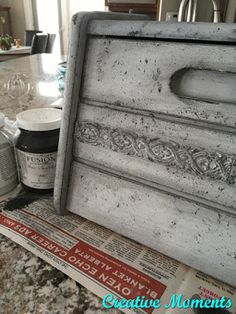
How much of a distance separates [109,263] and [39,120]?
0.80 feet

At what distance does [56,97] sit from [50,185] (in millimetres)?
601

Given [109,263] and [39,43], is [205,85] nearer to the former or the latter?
[109,263]

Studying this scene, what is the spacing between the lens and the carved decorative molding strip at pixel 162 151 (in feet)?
0.90

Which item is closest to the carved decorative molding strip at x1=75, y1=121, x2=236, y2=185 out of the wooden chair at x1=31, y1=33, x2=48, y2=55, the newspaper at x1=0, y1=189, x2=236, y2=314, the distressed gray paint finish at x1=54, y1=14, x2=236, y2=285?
the distressed gray paint finish at x1=54, y1=14, x2=236, y2=285

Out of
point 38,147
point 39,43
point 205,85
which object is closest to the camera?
point 205,85

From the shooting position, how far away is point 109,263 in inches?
12.9

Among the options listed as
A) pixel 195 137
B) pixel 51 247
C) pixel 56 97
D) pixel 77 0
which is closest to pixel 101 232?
pixel 51 247

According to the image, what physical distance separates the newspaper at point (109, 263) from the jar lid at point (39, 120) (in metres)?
0.13

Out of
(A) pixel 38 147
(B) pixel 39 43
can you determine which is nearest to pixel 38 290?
(A) pixel 38 147

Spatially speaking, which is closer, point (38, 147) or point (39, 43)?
point (38, 147)

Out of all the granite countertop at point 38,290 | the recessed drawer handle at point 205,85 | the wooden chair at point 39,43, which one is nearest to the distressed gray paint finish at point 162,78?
the recessed drawer handle at point 205,85

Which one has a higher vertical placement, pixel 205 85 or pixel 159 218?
pixel 205 85

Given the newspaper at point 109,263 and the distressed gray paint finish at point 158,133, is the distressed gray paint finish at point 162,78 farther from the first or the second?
the newspaper at point 109,263

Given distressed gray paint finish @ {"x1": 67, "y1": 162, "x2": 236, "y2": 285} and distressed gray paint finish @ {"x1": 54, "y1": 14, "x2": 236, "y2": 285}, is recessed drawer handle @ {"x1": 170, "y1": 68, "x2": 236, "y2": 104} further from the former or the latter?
distressed gray paint finish @ {"x1": 67, "y1": 162, "x2": 236, "y2": 285}
